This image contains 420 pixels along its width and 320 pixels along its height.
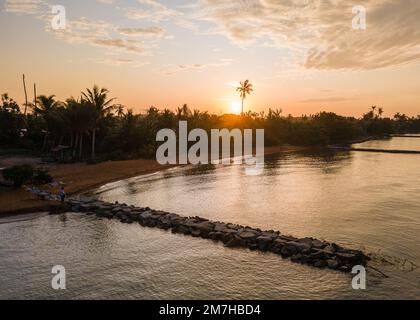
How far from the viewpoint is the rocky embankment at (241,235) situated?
15.0 meters

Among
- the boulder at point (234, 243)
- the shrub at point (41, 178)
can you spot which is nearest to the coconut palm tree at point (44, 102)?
the shrub at point (41, 178)

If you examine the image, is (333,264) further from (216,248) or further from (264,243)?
(216,248)

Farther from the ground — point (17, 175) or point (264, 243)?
point (17, 175)

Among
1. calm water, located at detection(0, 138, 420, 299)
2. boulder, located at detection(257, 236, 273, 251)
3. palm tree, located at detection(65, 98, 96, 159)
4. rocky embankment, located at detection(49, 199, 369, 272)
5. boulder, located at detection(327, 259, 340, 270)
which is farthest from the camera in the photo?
palm tree, located at detection(65, 98, 96, 159)

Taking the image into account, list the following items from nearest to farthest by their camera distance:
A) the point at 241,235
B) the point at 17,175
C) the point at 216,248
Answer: the point at 216,248 → the point at 241,235 → the point at 17,175

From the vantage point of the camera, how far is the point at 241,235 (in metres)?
17.9

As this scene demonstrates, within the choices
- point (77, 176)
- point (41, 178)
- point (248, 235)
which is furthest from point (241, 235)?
point (77, 176)

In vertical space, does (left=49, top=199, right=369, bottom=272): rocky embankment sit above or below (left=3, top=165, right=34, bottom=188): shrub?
below

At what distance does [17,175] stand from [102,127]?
29299 mm

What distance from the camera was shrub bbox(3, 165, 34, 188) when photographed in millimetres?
28547

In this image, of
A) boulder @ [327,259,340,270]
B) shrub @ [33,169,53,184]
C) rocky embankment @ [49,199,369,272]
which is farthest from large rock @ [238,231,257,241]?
shrub @ [33,169,53,184]

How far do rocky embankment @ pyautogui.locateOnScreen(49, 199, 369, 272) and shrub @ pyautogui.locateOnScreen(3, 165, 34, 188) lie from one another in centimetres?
621

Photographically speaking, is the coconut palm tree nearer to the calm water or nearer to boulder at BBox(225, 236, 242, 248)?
the calm water
